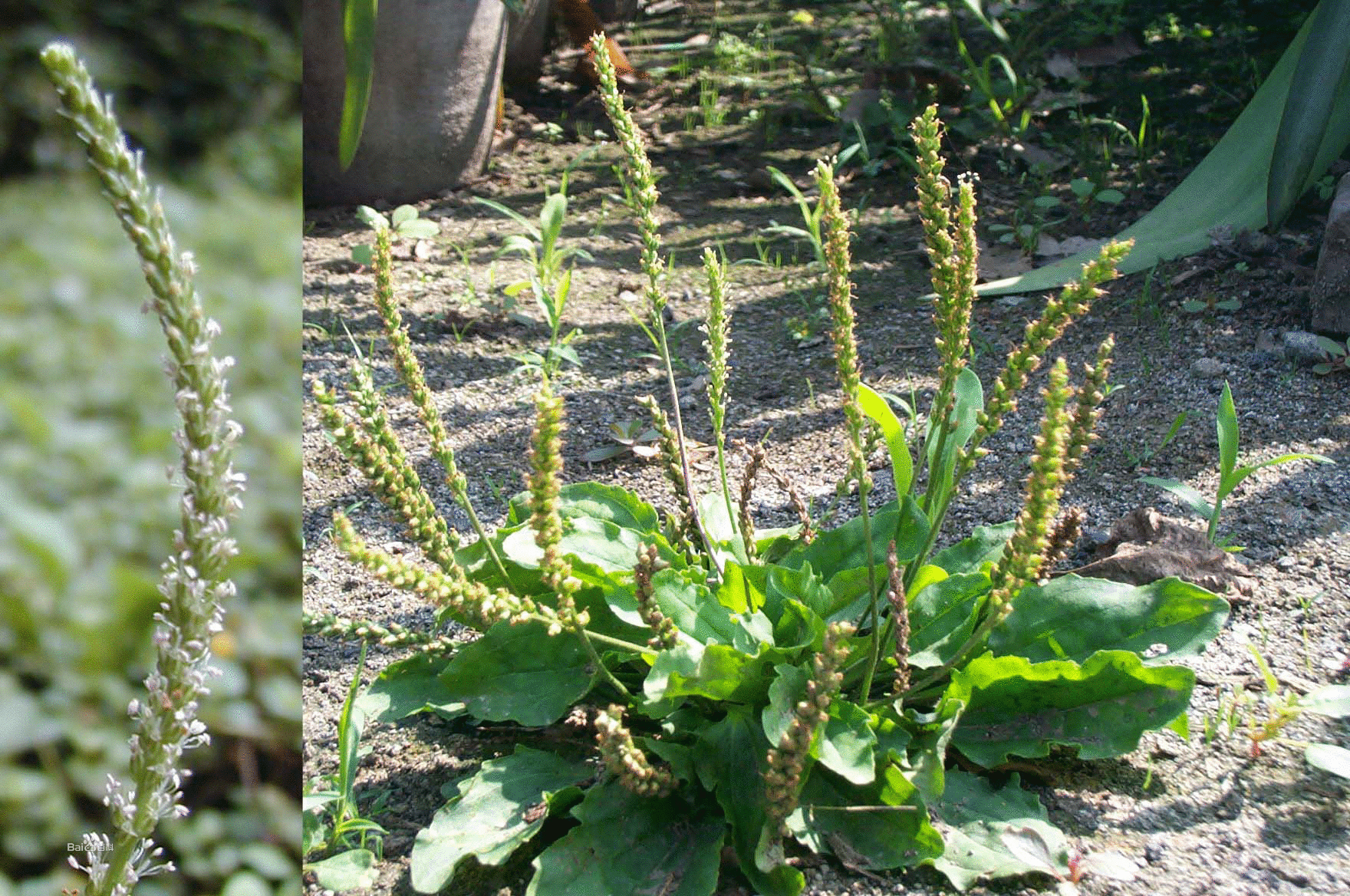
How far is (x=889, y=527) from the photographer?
1774mm

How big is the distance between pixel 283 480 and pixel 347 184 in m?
2.92

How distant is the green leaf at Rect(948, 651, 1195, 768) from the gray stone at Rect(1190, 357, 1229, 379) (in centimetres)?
131

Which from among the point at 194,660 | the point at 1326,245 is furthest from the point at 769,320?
the point at 194,660

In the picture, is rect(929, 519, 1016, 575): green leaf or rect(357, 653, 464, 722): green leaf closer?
rect(357, 653, 464, 722): green leaf

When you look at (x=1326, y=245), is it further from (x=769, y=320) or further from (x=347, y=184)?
(x=347, y=184)

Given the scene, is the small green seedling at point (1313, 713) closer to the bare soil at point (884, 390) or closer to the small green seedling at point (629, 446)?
the bare soil at point (884, 390)

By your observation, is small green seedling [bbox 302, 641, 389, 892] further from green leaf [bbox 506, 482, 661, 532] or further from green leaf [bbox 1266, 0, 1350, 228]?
green leaf [bbox 1266, 0, 1350, 228]

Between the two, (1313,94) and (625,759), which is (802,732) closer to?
(625,759)

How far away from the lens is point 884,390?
2.79 metres

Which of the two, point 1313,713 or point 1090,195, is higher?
point 1090,195

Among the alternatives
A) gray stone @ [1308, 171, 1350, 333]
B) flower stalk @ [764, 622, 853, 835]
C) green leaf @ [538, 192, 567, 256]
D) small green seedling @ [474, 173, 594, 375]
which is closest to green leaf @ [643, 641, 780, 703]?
flower stalk @ [764, 622, 853, 835]

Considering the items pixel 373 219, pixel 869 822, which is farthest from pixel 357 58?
pixel 869 822

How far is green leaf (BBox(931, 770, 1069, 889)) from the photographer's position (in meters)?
1.39

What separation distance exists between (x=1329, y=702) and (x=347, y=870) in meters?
1.32
